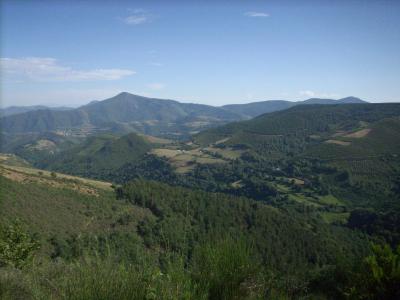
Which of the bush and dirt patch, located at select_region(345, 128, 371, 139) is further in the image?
dirt patch, located at select_region(345, 128, 371, 139)

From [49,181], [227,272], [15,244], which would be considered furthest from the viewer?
[49,181]

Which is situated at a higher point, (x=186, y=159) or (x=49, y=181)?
(x=49, y=181)

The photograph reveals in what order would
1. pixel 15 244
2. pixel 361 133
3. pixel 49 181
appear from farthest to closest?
pixel 361 133, pixel 49 181, pixel 15 244

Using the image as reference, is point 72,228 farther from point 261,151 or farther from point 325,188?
point 261,151

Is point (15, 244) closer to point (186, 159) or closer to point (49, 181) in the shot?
point (49, 181)

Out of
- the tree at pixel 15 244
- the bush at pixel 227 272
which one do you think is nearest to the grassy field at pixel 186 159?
the tree at pixel 15 244

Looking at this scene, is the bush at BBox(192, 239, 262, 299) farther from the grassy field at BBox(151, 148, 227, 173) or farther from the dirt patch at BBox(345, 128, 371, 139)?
the dirt patch at BBox(345, 128, 371, 139)

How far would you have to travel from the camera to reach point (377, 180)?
106 m

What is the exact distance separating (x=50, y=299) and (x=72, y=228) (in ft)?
134

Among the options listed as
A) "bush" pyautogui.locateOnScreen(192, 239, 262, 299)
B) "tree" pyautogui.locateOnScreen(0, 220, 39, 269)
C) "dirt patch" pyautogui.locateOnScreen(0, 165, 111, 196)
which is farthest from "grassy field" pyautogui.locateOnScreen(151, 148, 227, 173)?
"bush" pyautogui.locateOnScreen(192, 239, 262, 299)

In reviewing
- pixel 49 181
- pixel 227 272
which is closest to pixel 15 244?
pixel 227 272

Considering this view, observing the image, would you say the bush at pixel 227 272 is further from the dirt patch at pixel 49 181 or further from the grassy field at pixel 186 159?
the grassy field at pixel 186 159

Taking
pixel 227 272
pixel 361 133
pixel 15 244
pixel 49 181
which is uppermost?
pixel 227 272

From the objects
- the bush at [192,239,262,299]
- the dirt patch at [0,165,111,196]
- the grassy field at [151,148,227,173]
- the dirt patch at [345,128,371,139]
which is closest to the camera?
the bush at [192,239,262,299]
